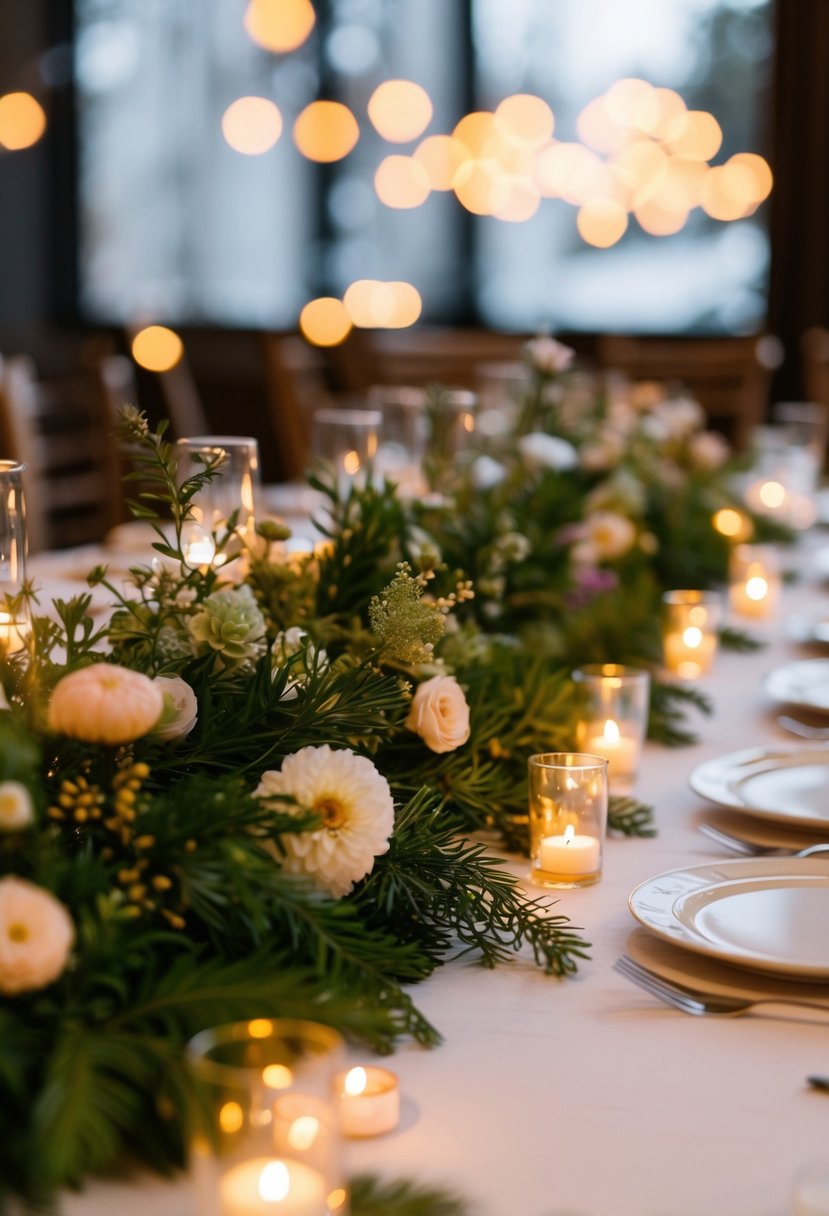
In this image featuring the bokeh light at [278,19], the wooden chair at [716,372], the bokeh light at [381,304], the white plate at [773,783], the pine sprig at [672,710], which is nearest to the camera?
the white plate at [773,783]

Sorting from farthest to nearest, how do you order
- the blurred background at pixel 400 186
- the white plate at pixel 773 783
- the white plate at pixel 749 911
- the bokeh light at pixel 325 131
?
1. the blurred background at pixel 400 186
2. the bokeh light at pixel 325 131
3. the white plate at pixel 773 783
4. the white plate at pixel 749 911

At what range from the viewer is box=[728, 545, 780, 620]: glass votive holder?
2004mm

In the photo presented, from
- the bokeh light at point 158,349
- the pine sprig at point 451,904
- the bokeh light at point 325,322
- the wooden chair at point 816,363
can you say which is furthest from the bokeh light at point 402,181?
the pine sprig at point 451,904

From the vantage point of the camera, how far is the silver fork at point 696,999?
774mm

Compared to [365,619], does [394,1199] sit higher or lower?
lower

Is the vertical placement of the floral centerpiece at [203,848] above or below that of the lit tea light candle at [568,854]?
above

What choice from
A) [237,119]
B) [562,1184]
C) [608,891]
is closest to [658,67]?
[237,119]

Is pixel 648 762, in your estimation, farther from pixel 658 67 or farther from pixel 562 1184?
pixel 658 67

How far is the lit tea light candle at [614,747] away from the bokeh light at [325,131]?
162 inches

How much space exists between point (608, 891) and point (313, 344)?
4930 mm

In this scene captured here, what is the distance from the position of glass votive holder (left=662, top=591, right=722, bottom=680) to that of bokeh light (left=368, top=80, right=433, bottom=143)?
13.3 feet

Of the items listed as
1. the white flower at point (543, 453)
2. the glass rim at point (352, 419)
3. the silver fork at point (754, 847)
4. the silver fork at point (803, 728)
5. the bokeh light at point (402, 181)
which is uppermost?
the bokeh light at point (402, 181)

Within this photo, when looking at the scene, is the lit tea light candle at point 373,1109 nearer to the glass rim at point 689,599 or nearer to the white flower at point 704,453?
the glass rim at point 689,599

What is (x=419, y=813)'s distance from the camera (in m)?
0.88
